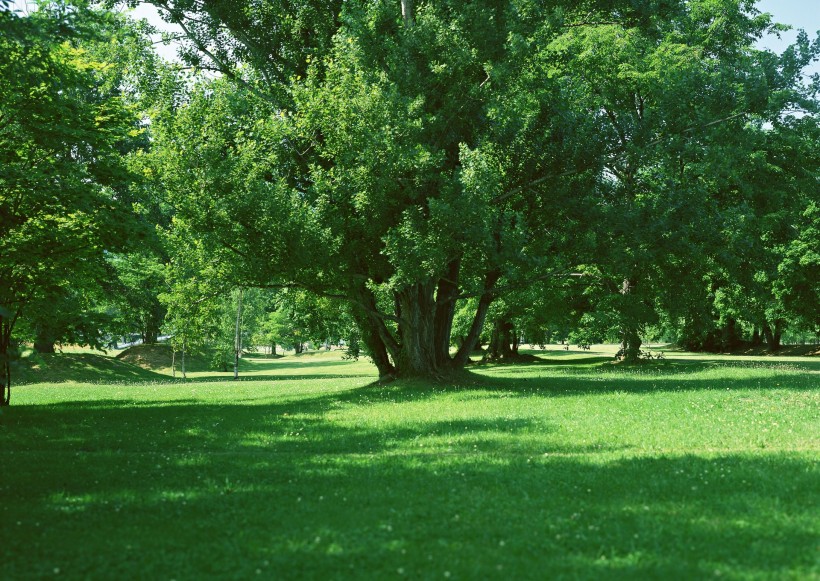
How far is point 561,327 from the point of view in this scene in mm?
45156

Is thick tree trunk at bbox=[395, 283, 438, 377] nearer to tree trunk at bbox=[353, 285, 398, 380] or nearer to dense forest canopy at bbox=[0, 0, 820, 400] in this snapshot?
dense forest canopy at bbox=[0, 0, 820, 400]

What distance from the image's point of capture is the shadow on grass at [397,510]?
6250 mm

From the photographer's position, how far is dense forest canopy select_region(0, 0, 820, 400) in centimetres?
1823

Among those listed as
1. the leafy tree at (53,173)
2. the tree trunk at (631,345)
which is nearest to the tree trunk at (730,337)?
the tree trunk at (631,345)

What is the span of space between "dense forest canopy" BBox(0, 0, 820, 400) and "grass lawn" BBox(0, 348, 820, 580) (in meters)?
5.67

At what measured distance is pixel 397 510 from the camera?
26.4 feet

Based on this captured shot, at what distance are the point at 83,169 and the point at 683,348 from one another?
7579cm

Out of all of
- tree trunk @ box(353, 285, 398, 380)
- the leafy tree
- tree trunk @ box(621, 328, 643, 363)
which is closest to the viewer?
the leafy tree

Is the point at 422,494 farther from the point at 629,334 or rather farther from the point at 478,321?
the point at 629,334

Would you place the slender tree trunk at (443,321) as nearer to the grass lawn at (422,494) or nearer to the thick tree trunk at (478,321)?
the thick tree trunk at (478,321)

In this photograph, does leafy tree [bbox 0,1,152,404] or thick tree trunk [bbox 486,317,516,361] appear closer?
leafy tree [bbox 0,1,152,404]

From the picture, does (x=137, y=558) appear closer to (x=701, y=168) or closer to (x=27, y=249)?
(x=27, y=249)

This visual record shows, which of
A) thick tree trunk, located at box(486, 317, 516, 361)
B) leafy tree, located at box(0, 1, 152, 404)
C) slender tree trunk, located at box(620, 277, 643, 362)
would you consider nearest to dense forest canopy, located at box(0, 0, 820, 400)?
leafy tree, located at box(0, 1, 152, 404)

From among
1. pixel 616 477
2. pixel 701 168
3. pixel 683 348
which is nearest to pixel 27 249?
pixel 616 477
